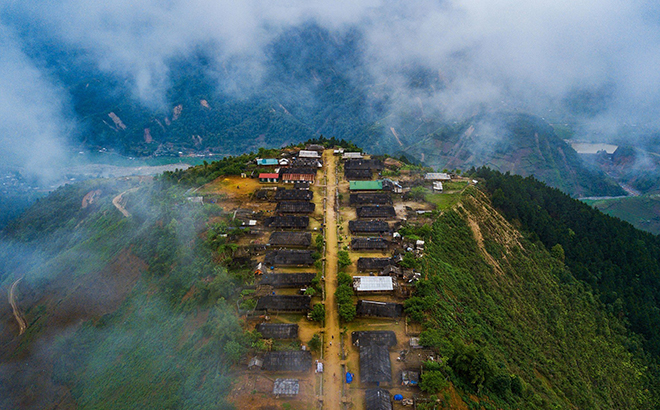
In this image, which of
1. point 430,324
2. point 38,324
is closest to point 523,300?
point 430,324

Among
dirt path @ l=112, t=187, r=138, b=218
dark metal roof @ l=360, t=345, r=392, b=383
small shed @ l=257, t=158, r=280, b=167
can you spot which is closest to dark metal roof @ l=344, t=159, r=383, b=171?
small shed @ l=257, t=158, r=280, b=167

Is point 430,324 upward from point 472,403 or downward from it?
upward

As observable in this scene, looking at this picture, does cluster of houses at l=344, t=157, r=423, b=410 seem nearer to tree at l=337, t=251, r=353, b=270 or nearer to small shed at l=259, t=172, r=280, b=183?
tree at l=337, t=251, r=353, b=270

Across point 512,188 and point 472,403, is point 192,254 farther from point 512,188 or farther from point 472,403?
point 512,188

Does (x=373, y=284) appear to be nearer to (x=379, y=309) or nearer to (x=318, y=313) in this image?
(x=379, y=309)

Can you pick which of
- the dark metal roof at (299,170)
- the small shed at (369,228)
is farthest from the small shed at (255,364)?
the dark metal roof at (299,170)

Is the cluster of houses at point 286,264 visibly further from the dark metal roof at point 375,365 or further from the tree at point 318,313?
the dark metal roof at point 375,365

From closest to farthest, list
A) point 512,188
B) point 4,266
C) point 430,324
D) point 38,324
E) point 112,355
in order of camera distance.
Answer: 1. point 430,324
2. point 112,355
3. point 38,324
4. point 512,188
5. point 4,266
